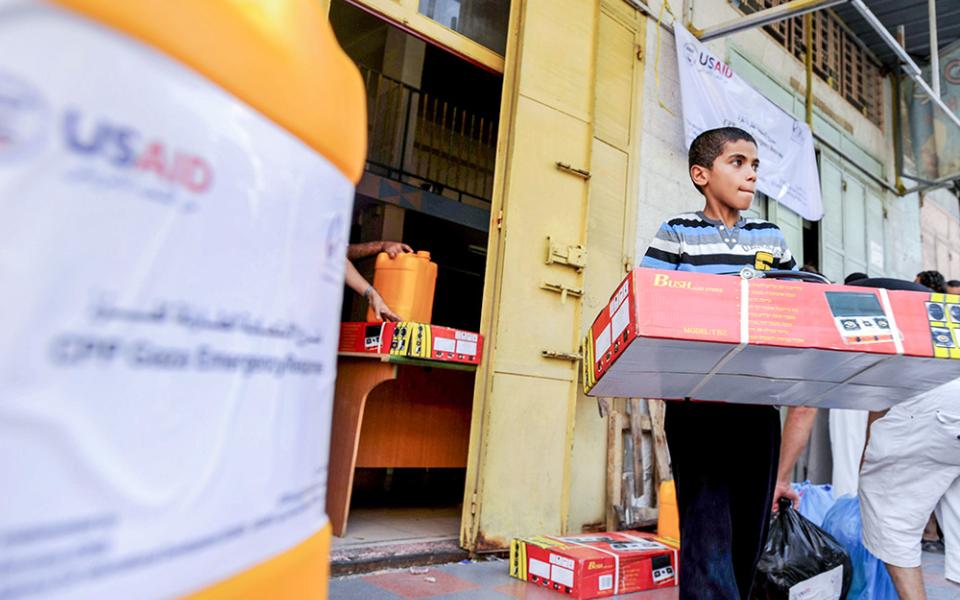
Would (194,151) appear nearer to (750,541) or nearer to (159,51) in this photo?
(159,51)

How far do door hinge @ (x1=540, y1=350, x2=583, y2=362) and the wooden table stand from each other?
41 cm

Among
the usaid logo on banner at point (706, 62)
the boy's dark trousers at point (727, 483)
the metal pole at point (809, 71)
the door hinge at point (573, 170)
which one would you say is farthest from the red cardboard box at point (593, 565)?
the metal pole at point (809, 71)

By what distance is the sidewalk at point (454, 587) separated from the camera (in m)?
2.46

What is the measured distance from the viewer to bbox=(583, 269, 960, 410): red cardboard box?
3.57 ft

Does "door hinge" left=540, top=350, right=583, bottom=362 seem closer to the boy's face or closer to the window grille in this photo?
the boy's face

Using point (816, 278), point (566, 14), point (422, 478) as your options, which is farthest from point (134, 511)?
point (422, 478)

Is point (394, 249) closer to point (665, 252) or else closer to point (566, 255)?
point (566, 255)

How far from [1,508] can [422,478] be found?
5.19 meters

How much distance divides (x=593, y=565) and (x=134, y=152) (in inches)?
99.5

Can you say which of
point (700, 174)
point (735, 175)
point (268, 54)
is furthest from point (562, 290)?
point (268, 54)

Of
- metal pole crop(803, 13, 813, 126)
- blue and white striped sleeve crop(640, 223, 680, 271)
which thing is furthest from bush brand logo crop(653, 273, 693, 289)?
metal pole crop(803, 13, 813, 126)

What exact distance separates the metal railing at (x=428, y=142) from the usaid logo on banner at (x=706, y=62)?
2.36m

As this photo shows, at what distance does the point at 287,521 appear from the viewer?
2.12 ft

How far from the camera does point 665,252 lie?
1.81 meters
